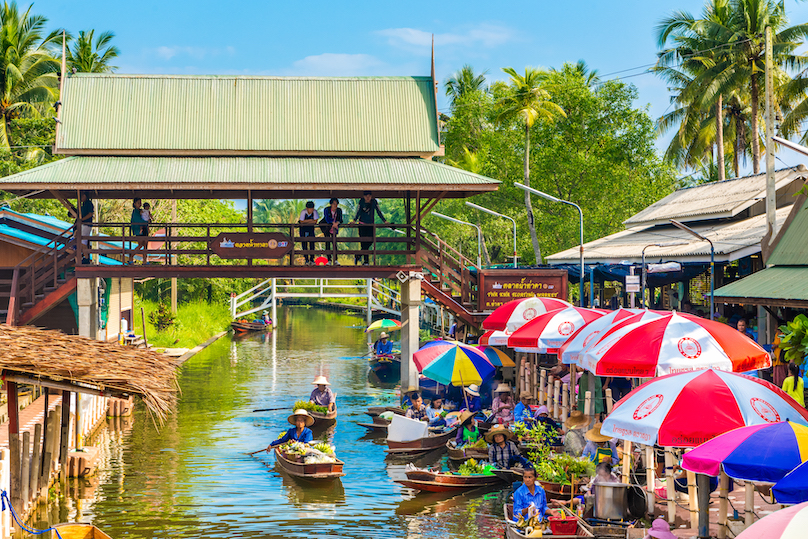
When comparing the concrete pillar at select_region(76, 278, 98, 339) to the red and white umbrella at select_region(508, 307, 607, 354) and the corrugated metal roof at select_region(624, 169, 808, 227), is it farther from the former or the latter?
the corrugated metal roof at select_region(624, 169, 808, 227)

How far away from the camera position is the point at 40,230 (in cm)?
2959

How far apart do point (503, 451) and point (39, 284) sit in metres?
16.0

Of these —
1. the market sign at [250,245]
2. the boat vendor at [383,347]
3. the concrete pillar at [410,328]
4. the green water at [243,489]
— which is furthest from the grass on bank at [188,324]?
the concrete pillar at [410,328]

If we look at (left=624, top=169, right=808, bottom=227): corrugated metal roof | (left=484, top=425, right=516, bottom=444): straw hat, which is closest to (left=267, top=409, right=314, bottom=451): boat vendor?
(left=484, top=425, right=516, bottom=444): straw hat

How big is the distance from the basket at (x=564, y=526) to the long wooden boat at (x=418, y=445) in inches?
338

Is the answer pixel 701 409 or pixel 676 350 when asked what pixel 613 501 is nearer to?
pixel 676 350

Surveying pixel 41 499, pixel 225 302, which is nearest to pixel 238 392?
pixel 41 499

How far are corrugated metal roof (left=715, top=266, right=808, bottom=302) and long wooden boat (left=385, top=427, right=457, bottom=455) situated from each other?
7.69 meters

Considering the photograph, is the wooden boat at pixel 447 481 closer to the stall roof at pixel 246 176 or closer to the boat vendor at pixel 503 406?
the boat vendor at pixel 503 406

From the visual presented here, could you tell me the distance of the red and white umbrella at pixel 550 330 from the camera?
19125 mm

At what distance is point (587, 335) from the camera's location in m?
17.1

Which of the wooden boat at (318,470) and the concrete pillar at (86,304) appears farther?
the concrete pillar at (86,304)

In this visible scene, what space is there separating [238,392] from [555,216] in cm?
2557

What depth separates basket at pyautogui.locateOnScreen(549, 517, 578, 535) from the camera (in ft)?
40.9
